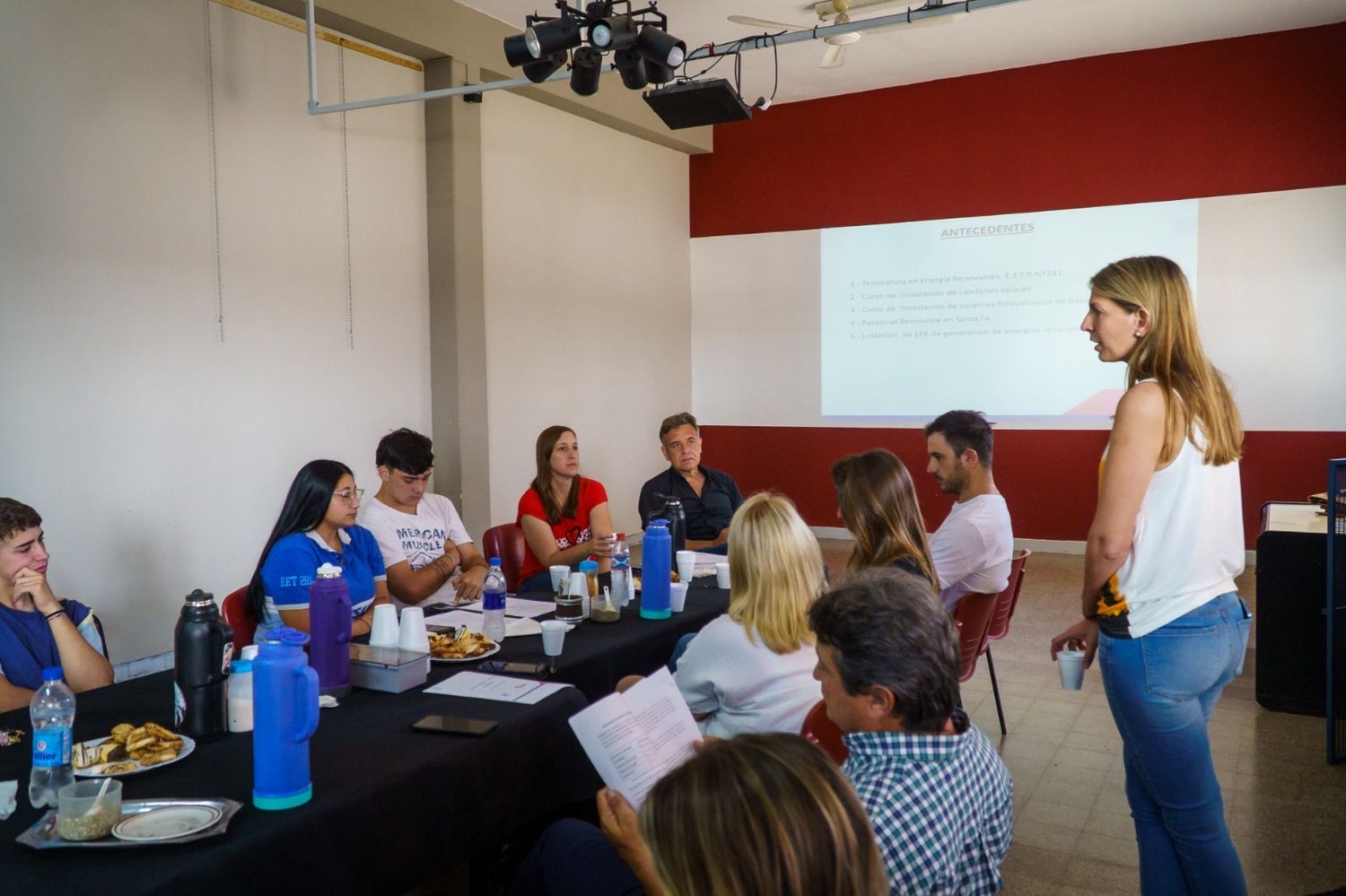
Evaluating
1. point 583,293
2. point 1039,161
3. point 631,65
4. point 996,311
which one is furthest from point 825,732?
point 1039,161

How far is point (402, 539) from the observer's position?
3.47 meters

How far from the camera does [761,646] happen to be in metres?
2.03

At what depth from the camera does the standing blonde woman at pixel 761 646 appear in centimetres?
201

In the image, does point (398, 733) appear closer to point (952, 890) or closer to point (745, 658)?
point (745, 658)

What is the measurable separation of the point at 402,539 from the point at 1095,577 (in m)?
2.35

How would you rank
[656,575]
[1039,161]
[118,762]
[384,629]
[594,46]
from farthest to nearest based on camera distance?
[1039,161] → [594,46] → [656,575] → [384,629] → [118,762]

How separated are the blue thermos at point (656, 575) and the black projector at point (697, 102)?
2.38 meters

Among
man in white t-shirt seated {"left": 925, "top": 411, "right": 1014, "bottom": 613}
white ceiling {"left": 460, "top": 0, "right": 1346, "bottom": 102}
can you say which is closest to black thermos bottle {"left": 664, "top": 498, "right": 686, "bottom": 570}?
man in white t-shirt seated {"left": 925, "top": 411, "right": 1014, "bottom": 613}

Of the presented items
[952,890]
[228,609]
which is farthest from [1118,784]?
[228,609]

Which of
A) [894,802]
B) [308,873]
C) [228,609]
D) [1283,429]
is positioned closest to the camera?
[894,802]

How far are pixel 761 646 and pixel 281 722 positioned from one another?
94cm

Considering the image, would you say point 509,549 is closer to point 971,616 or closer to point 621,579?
point 621,579

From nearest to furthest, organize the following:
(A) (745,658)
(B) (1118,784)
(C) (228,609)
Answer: (A) (745,658) < (C) (228,609) < (B) (1118,784)

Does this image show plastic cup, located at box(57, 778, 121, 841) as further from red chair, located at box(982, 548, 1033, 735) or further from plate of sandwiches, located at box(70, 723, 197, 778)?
red chair, located at box(982, 548, 1033, 735)
